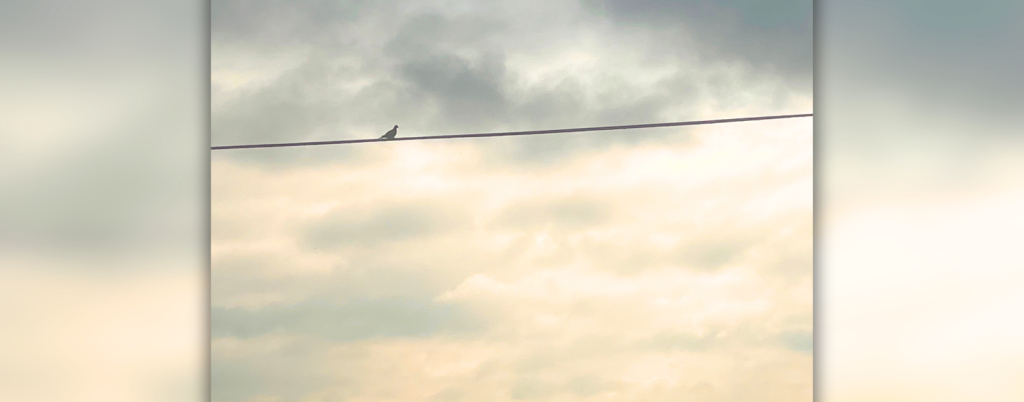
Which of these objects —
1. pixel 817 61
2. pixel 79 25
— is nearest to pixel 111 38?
pixel 79 25

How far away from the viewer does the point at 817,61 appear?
65.4 inches

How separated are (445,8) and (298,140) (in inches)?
16.7

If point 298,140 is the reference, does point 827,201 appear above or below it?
below

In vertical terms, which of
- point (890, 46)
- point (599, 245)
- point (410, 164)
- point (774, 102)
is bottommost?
point (599, 245)

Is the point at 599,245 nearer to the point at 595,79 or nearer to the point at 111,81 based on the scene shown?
the point at 595,79

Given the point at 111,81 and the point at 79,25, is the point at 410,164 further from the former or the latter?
the point at 79,25

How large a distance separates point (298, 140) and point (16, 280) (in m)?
0.71

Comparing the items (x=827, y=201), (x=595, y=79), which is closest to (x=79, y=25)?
(x=595, y=79)

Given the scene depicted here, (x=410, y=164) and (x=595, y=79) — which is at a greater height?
(x=595, y=79)

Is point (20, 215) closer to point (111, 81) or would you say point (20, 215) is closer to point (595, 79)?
point (111, 81)

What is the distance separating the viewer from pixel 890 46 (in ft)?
5.49

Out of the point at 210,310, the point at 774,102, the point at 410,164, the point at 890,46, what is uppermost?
the point at 890,46

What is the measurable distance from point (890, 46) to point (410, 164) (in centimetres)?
109

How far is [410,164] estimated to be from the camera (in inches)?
63.5
